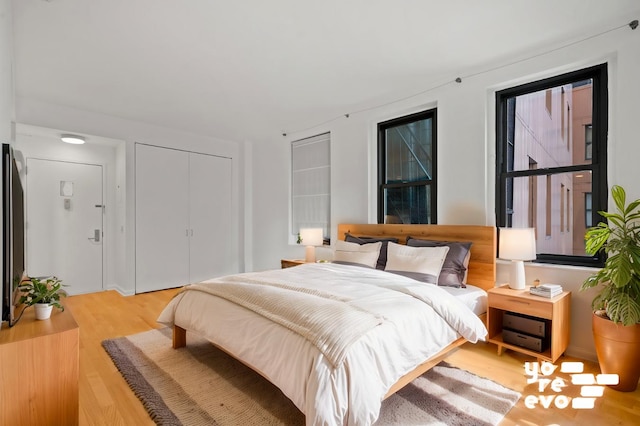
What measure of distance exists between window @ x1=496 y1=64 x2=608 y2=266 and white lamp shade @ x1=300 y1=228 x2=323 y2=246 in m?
2.19

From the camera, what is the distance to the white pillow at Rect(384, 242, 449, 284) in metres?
Result: 2.85

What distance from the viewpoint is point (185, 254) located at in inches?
208

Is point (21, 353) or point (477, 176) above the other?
point (477, 176)

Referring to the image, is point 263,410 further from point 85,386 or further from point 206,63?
point 206,63

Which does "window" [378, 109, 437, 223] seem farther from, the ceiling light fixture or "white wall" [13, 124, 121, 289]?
the ceiling light fixture

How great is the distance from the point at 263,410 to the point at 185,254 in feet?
12.8

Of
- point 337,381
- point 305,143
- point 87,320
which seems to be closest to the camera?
point 337,381

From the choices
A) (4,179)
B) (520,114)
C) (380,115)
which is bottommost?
(4,179)

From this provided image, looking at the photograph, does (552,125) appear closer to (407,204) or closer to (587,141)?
(587,141)

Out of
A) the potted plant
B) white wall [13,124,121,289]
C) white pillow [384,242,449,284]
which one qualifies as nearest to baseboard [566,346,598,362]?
the potted plant

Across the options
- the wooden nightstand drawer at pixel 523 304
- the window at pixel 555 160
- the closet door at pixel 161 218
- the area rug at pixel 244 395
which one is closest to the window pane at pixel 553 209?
the window at pixel 555 160

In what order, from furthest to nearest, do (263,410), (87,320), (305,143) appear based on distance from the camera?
(305,143) → (87,320) → (263,410)

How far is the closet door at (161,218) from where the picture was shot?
480 centimetres

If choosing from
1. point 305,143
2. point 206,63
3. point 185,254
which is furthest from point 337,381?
point 185,254
